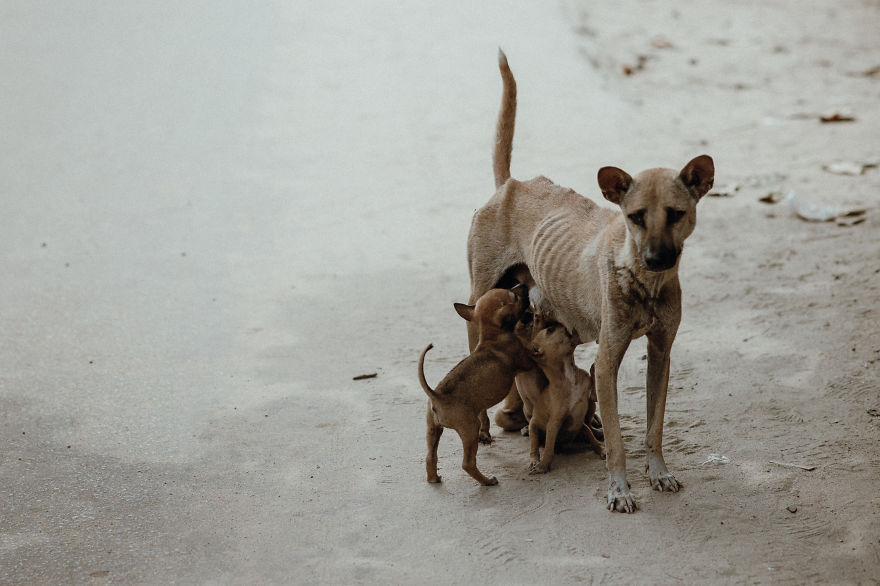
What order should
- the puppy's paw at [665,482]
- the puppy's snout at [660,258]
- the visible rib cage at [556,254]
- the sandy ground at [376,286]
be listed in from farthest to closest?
the visible rib cage at [556,254] → the puppy's paw at [665,482] → the sandy ground at [376,286] → the puppy's snout at [660,258]

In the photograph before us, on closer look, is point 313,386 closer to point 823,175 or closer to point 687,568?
point 687,568

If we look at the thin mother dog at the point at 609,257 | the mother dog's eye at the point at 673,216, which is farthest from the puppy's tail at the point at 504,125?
the mother dog's eye at the point at 673,216

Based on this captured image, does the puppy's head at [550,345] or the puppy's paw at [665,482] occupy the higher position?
the puppy's head at [550,345]

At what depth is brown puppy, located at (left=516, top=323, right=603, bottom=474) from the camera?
179 inches

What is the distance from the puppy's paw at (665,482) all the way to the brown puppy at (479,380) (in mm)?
765

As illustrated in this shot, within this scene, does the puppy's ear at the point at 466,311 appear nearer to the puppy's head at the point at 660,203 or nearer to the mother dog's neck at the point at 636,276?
the mother dog's neck at the point at 636,276

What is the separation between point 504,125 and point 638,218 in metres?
1.52

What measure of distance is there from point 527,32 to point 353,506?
9.47 m

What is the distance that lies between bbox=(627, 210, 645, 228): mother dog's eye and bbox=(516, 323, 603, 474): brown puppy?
2.58 feet

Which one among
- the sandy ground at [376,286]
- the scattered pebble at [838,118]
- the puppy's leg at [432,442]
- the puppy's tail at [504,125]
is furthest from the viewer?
the scattered pebble at [838,118]

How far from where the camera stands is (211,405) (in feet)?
18.2

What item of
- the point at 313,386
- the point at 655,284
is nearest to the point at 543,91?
the point at 313,386

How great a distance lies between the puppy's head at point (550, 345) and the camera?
453 centimetres

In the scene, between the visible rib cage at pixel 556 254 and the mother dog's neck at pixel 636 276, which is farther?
the visible rib cage at pixel 556 254
